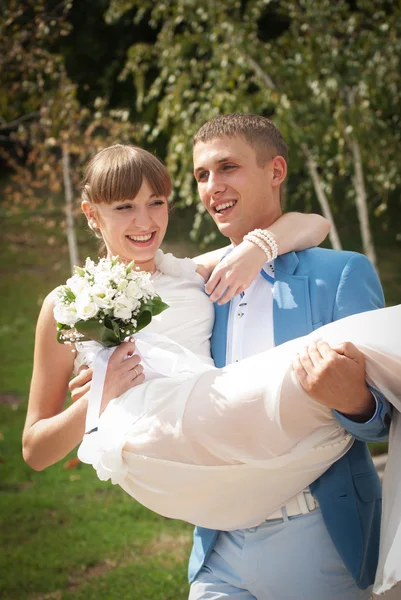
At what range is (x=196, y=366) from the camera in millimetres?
2846

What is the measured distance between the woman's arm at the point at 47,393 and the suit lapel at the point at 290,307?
0.84 meters

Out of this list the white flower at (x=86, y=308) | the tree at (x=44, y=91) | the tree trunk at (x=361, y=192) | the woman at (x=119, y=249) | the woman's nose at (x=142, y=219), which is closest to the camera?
the white flower at (x=86, y=308)

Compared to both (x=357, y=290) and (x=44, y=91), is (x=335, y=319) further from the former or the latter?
(x=44, y=91)

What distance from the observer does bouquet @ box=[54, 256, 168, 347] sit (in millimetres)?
2598

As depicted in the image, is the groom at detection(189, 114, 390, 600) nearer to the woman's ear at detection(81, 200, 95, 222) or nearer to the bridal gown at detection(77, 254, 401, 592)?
the bridal gown at detection(77, 254, 401, 592)

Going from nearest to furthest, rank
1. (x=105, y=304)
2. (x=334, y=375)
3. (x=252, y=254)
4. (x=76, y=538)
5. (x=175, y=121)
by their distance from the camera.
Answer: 1. (x=334, y=375)
2. (x=105, y=304)
3. (x=252, y=254)
4. (x=76, y=538)
5. (x=175, y=121)

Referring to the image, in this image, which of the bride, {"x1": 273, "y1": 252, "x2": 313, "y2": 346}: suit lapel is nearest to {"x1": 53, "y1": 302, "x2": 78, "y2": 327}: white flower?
the bride

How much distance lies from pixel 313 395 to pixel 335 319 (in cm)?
Answer: 50

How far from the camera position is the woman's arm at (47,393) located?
2.96m

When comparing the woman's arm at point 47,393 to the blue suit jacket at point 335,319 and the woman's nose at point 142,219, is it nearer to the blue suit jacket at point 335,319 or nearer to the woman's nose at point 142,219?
the woman's nose at point 142,219

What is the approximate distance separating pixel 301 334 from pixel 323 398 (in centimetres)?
48

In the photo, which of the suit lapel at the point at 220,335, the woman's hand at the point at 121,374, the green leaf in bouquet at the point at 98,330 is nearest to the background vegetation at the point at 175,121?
the suit lapel at the point at 220,335

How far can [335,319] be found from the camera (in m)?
2.84

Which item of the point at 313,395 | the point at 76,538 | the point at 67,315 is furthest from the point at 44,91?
the point at 313,395
